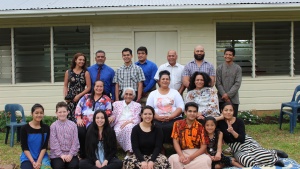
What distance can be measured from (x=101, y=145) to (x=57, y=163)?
648 mm

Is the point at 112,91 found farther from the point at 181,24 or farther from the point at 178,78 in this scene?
the point at 181,24

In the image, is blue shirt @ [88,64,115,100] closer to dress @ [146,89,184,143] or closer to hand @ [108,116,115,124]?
hand @ [108,116,115,124]

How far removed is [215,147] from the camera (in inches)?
208

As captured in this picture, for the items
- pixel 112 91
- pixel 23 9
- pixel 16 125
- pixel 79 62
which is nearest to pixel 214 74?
pixel 112 91

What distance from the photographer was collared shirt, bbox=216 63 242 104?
6.52m

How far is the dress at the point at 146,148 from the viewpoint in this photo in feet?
16.1

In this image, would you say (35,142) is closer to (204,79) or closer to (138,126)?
(138,126)

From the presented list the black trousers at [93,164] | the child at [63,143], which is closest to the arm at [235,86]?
the black trousers at [93,164]

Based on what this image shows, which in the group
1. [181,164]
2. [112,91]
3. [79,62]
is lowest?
[181,164]

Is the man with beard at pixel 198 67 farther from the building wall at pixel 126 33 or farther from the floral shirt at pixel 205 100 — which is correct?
the building wall at pixel 126 33

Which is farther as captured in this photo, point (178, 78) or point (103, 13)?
point (103, 13)

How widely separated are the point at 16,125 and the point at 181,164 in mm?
3424

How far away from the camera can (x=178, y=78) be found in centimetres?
646

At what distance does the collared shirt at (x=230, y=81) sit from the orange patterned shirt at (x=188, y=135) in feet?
5.13
